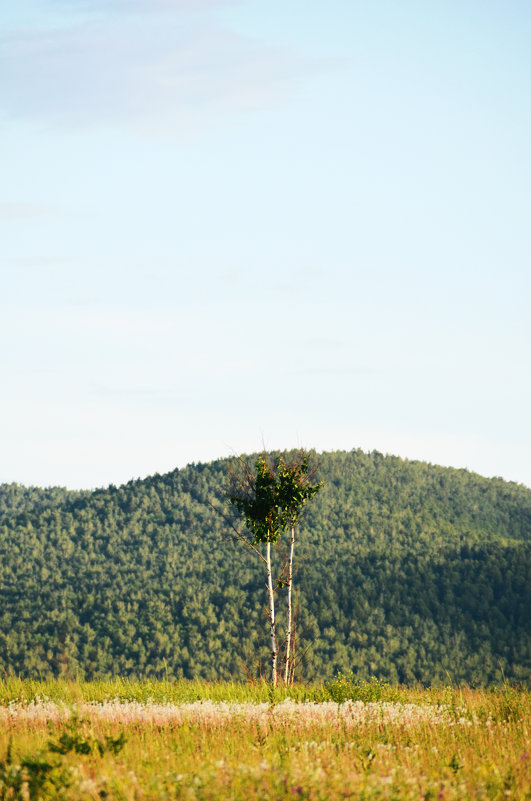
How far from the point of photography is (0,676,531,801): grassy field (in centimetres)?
822

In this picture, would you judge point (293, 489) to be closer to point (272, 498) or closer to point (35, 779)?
point (272, 498)

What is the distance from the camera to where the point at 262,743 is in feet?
37.2

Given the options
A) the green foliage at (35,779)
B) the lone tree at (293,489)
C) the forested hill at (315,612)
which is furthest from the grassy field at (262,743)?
the forested hill at (315,612)

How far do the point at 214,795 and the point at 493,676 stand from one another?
117 metres

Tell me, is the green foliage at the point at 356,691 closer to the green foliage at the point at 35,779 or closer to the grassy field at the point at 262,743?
the grassy field at the point at 262,743

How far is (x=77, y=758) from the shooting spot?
30.7ft

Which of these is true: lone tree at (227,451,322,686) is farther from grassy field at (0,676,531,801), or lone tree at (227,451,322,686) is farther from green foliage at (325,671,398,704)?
grassy field at (0,676,531,801)

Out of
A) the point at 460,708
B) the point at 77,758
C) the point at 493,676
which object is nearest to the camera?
the point at 77,758

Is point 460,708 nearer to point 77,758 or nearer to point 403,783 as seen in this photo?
point 403,783

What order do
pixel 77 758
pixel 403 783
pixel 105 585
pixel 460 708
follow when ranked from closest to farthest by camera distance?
1. pixel 403 783
2. pixel 77 758
3. pixel 460 708
4. pixel 105 585

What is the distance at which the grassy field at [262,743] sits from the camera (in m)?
8.22

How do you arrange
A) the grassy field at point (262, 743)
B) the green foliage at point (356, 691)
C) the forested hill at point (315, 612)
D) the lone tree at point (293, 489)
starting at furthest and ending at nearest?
the forested hill at point (315, 612) → the lone tree at point (293, 489) → the green foliage at point (356, 691) → the grassy field at point (262, 743)

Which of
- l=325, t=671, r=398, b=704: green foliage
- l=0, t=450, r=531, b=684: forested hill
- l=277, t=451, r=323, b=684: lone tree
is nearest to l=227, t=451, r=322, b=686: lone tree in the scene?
l=277, t=451, r=323, b=684: lone tree

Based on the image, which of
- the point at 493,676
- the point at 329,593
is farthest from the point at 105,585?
the point at 493,676
